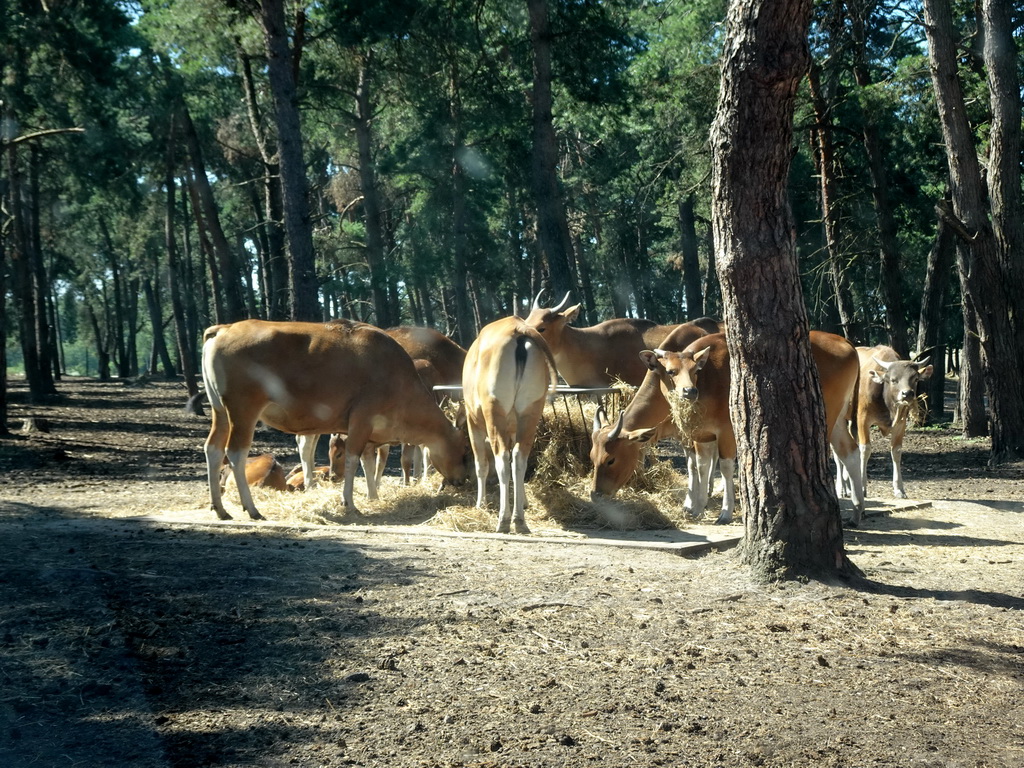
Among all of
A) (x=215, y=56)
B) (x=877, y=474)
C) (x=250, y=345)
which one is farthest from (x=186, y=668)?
(x=215, y=56)

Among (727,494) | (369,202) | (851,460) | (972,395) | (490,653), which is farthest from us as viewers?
(369,202)

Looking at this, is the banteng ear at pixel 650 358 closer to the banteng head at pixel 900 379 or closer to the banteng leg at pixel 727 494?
the banteng leg at pixel 727 494

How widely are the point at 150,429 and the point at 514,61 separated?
37.5ft

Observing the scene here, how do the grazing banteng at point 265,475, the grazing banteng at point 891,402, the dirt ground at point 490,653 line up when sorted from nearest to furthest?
the dirt ground at point 490,653 < the grazing banteng at point 891,402 < the grazing banteng at point 265,475

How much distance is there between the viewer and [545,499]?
10.7 m

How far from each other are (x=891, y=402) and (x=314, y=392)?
6881mm

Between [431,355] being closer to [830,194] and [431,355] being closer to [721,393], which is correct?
[721,393]

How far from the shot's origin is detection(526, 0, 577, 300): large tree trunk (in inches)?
755

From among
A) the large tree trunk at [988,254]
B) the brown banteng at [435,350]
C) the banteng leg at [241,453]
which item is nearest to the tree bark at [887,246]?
the large tree trunk at [988,254]

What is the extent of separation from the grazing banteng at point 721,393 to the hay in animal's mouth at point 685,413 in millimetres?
13

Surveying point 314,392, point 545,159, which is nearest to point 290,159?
point 545,159

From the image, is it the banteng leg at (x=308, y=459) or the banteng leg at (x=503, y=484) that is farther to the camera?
the banteng leg at (x=308, y=459)

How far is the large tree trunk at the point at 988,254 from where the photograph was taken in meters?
15.9

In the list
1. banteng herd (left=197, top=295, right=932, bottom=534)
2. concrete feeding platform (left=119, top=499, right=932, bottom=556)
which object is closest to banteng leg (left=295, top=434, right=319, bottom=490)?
banteng herd (left=197, top=295, right=932, bottom=534)
